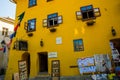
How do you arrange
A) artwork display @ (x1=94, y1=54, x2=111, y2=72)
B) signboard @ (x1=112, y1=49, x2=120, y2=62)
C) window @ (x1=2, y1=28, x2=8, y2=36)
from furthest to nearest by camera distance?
window @ (x1=2, y1=28, x2=8, y2=36) → artwork display @ (x1=94, y1=54, x2=111, y2=72) → signboard @ (x1=112, y1=49, x2=120, y2=62)

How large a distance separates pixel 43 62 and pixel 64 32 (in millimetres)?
3926

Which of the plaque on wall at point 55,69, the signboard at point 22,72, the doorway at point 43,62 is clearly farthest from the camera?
the doorway at point 43,62

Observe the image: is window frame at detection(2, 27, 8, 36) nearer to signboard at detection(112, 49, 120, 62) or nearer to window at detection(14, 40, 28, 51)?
window at detection(14, 40, 28, 51)

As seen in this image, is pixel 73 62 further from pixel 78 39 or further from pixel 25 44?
pixel 25 44

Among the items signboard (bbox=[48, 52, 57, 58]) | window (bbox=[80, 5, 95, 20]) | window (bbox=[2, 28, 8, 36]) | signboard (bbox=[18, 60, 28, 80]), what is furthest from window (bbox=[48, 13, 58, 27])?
window (bbox=[2, 28, 8, 36])

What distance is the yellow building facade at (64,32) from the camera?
12.7 meters

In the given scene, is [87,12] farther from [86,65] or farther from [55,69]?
[55,69]

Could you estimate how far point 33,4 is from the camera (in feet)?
55.8

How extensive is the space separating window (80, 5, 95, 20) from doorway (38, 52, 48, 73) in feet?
17.3

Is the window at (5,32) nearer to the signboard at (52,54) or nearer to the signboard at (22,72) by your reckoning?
the signboard at (52,54)

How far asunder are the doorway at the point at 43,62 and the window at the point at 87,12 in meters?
5.27

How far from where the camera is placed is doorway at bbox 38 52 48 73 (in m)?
15.2

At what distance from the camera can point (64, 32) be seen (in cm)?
1424

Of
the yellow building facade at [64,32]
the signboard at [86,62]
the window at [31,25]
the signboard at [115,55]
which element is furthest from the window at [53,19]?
the signboard at [115,55]
